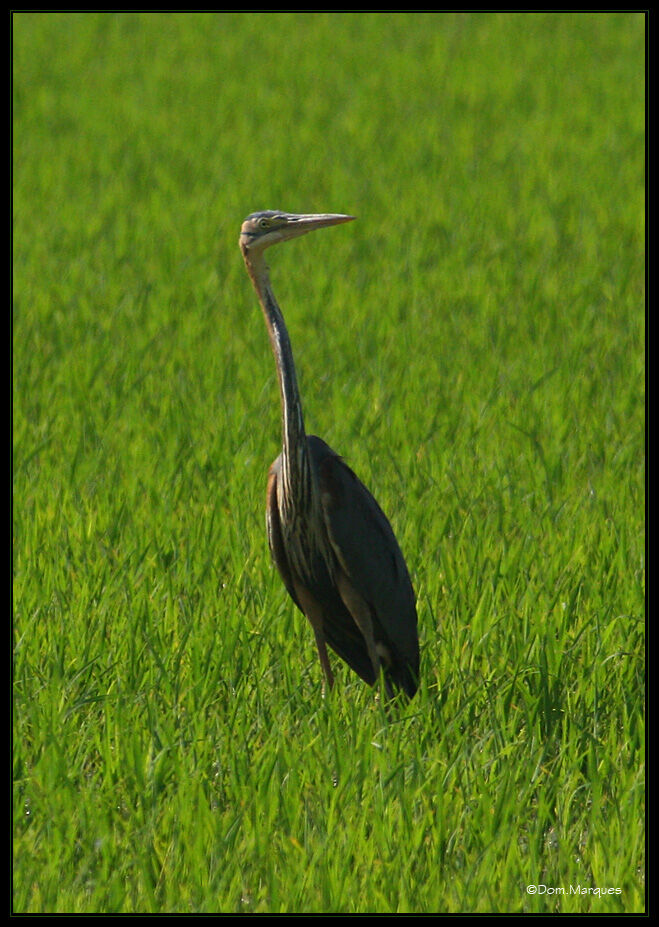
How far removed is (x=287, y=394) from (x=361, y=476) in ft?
6.15

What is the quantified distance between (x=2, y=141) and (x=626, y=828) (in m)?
6.20

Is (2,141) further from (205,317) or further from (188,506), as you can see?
(188,506)

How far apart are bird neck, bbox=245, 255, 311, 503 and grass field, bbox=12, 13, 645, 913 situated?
59 centimetres

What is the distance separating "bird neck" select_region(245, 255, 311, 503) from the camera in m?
3.75

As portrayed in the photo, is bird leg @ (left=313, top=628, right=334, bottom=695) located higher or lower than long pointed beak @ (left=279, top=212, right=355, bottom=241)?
lower

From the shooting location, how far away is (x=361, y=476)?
5.61m

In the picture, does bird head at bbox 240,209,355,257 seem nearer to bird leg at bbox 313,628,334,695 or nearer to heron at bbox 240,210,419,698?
heron at bbox 240,210,419,698

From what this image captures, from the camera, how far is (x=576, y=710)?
152 inches

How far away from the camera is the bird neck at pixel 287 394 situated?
3.75 meters

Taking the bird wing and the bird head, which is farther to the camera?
the bird wing

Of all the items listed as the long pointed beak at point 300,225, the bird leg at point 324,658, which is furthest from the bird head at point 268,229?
the bird leg at point 324,658

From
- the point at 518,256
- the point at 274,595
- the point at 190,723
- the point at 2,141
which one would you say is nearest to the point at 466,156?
the point at 518,256

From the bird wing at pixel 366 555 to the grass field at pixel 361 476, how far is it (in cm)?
20

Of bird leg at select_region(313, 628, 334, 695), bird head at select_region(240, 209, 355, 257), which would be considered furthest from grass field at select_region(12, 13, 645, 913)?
bird head at select_region(240, 209, 355, 257)
